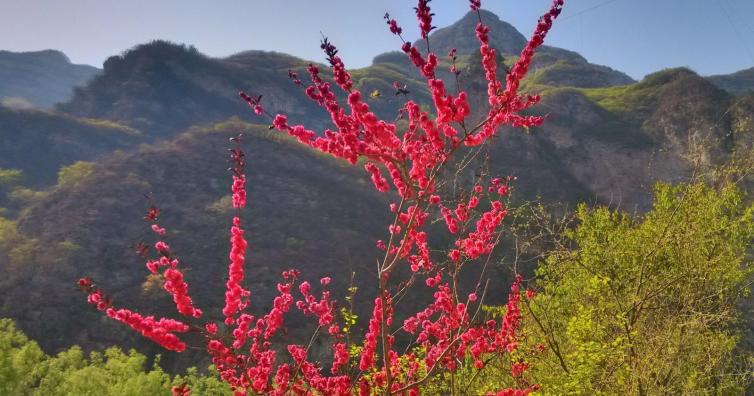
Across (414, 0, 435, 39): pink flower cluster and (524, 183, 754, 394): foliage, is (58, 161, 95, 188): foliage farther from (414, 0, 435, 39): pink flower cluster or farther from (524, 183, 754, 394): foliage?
(414, 0, 435, 39): pink flower cluster

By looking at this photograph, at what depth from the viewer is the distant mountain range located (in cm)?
2800

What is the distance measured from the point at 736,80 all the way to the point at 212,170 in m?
149

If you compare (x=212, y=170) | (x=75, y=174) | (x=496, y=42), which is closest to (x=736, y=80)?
(x=496, y=42)

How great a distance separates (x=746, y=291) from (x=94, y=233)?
125 feet

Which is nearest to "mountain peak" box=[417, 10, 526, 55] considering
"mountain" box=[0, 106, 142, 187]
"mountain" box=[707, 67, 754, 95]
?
"mountain" box=[707, 67, 754, 95]

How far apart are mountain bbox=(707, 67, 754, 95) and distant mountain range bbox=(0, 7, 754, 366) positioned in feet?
248

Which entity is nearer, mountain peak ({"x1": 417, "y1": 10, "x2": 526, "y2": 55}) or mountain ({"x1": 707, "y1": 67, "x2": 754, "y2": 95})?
mountain ({"x1": 707, "y1": 67, "x2": 754, "y2": 95})

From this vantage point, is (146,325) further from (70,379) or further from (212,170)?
(212,170)

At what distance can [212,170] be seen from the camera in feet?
149

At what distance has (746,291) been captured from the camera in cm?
1278

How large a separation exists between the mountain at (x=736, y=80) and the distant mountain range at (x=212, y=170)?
7574 centimetres

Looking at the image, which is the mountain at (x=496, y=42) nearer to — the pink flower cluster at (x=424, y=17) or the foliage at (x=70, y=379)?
the foliage at (x=70, y=379)

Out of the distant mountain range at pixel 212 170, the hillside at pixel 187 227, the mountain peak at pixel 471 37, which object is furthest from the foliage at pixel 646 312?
the mountain peak at pixel 471 37

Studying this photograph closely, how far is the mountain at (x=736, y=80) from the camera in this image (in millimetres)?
119050
